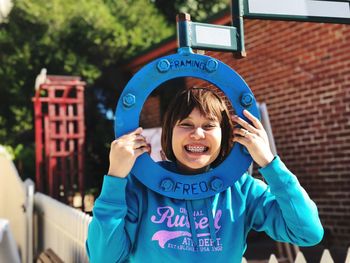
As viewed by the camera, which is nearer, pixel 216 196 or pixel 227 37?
pixel 216 196

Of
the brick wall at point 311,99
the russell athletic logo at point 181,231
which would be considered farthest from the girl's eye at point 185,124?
the brick wall at point 311,99

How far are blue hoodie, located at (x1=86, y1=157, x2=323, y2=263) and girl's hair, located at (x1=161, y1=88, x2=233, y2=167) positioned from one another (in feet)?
0.52

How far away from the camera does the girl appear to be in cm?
131

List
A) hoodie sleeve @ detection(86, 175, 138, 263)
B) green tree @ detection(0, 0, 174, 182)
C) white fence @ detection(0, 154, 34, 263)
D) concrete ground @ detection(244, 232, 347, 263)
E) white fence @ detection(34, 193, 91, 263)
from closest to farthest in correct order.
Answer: hoodie sleeve @ detection(86, 175, 138, 263) < white fence @ detection(34, 193, 91, 263) < concrete ground @ detection(244, 232, 347, 263) < white fence @ detection(0, 154, 34, 263) < green tree @ detection(0, 0, 174, 182)

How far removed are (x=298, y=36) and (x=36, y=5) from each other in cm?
669

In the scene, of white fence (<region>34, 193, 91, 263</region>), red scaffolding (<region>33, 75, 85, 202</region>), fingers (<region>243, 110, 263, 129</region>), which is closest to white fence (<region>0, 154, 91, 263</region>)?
white fence (<region>34, 193, 91, 263</region>)

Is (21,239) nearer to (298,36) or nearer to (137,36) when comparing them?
(298,36)

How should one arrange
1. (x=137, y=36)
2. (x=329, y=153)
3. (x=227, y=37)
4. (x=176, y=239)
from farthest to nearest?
(x=137, y=36)
(x=329, y=153)
(x=227, y=37)
(x=176, y=239)

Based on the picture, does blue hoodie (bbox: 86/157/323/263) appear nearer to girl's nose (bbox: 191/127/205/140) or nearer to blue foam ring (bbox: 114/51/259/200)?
blue foam ring (bbox: 114/51/259/200)

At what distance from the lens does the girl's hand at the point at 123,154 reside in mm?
1314

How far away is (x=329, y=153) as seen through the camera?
16.1ft

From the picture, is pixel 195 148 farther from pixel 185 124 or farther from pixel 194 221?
pixel 194 221

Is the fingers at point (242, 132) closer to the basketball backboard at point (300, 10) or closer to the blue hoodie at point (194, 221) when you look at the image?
the blue hoodie at point (194, 221)

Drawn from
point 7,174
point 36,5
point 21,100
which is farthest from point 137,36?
point 7,174
